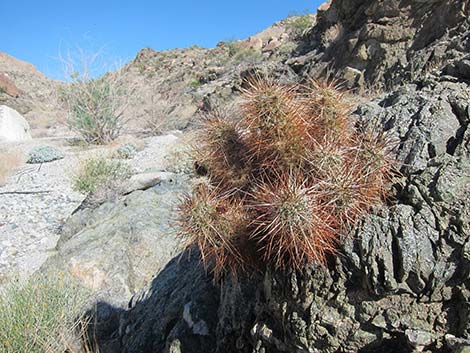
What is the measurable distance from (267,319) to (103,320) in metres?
2.97

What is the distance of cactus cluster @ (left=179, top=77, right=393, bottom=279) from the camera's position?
2.00 m

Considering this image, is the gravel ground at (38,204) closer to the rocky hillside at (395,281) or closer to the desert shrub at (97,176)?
the desert shrub at (97,176)

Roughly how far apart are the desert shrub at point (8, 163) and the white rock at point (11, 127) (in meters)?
A: 3.64

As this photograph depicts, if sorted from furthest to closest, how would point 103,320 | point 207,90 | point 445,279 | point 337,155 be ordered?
point 207,90, point 103,320, point 337,155, point 445,279

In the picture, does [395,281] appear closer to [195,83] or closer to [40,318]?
[40,318]

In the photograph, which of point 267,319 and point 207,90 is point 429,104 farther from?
point 207,90

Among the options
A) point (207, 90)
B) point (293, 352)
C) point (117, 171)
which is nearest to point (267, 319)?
point (293, 352)

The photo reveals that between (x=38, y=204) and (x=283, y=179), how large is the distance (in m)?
8.63

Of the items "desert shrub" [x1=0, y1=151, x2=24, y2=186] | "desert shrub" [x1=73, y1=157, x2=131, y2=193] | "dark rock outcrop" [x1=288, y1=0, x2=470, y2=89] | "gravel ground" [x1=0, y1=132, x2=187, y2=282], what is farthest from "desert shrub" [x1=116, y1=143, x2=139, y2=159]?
"dark rock outcrop" [x1=288, y1=0, x2=470, y2=89]

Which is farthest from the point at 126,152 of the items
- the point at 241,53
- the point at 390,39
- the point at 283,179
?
the point at 241,53

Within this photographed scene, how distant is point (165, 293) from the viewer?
163 inches

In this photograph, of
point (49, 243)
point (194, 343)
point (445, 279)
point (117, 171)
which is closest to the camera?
point (445, 279)

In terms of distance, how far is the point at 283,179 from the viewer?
7.43ft

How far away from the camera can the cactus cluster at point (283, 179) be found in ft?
6.57
